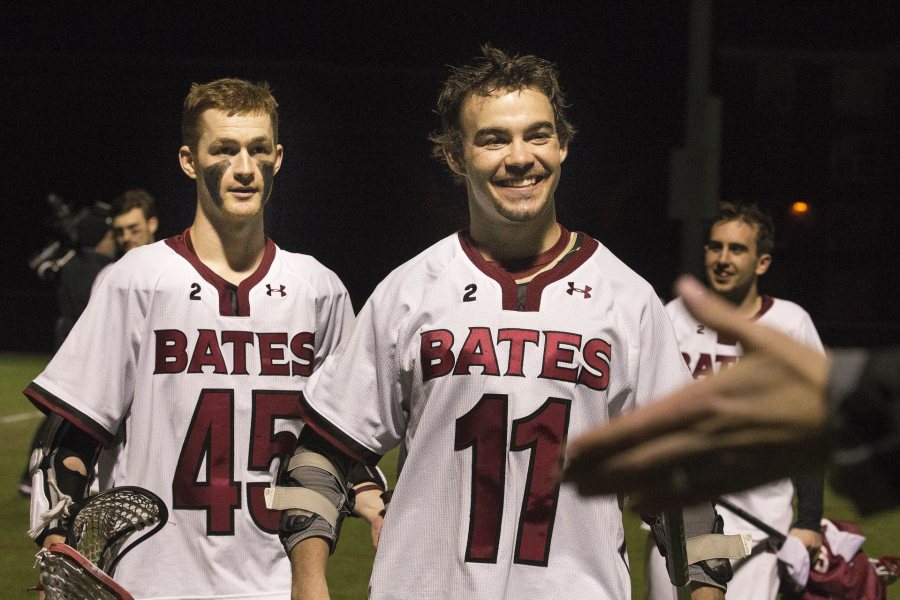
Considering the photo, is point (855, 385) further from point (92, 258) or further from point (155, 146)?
point (155, 146)

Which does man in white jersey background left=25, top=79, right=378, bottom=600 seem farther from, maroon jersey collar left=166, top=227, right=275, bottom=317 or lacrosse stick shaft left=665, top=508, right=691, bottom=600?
lacrosse stick shaft left=665, top=508, right=691, bottom=600

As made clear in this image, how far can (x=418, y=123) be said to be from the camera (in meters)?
30.7

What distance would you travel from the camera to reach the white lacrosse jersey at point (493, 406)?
301cm

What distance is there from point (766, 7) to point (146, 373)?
3144cm

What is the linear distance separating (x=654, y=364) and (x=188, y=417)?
1694mm

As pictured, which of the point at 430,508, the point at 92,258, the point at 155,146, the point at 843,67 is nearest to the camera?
the point at 430,508

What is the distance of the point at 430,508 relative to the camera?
306 cm

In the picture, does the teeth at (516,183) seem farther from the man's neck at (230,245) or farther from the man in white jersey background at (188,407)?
the man's neck at (230,245)

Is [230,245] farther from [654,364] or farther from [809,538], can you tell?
[809,538]

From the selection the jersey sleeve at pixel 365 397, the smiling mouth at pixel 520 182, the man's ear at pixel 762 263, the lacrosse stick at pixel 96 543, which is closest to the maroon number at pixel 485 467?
the jersey sleeve at pixel 365 397

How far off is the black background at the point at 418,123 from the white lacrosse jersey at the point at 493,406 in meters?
20.3

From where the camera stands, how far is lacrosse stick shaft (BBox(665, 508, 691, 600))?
3064mm

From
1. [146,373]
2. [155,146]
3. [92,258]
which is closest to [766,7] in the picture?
[155,146]

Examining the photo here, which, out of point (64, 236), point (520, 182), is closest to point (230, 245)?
point (520, 182)
